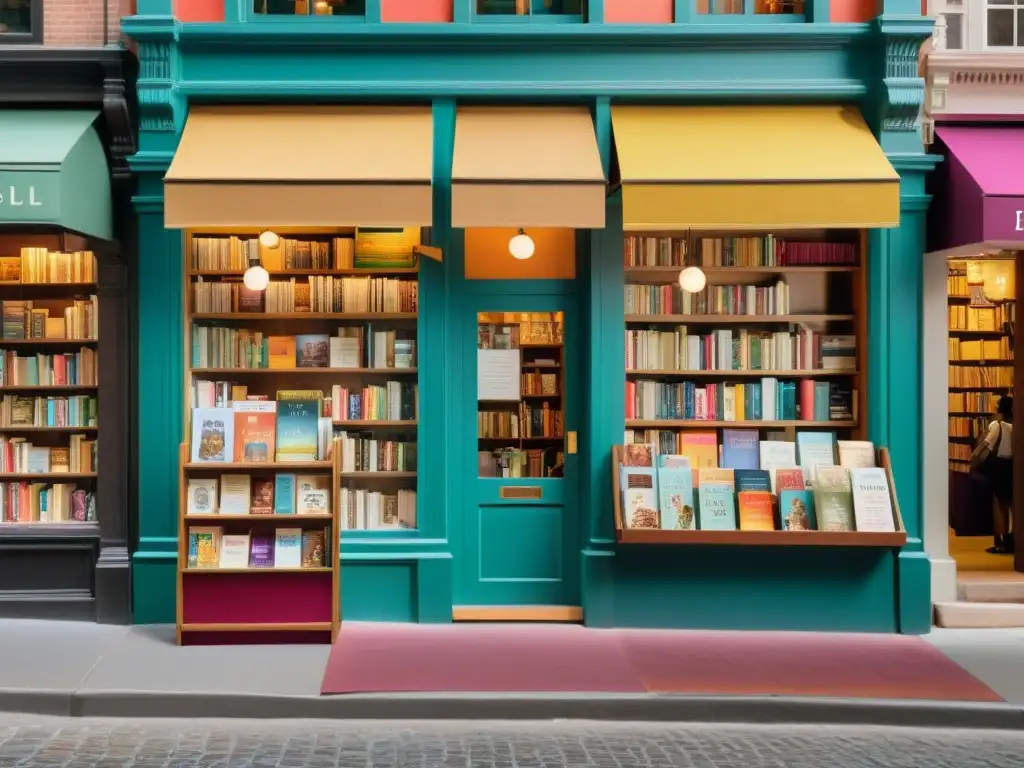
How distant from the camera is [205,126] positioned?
9.46 metres

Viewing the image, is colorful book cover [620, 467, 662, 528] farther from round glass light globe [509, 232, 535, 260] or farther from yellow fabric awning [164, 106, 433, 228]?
yellow fabric awning [164, 106, 433, 228]

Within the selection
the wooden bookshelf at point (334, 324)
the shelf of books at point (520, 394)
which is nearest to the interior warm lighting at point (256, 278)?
the wooden bookshelf at point (334, 324)

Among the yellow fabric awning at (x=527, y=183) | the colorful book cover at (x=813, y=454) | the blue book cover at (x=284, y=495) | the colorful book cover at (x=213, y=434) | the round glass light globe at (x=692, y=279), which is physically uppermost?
the yellow fabric awning at (x=527, y=183)

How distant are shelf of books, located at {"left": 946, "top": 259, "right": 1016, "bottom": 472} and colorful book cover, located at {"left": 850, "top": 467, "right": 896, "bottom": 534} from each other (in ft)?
17.8

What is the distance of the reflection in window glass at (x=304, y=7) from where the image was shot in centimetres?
984

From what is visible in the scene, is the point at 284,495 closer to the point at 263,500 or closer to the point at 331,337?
the point at 263,500

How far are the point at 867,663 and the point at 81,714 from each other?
5.92 metres

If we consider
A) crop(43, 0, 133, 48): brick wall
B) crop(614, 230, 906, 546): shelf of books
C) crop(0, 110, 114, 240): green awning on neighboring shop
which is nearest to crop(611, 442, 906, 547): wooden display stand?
crop(614, 230, 906, 546): shelf of books

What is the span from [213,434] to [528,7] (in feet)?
15.9

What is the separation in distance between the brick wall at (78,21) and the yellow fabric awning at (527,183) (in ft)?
11.1

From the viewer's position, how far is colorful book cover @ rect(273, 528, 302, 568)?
8.87 meters

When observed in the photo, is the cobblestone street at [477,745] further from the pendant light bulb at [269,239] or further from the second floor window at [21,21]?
the second floor window at [21,21]

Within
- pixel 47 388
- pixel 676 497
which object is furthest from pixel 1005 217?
pixel 47 388

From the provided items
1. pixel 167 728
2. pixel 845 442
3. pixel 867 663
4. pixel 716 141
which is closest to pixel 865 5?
pixel 716 141
